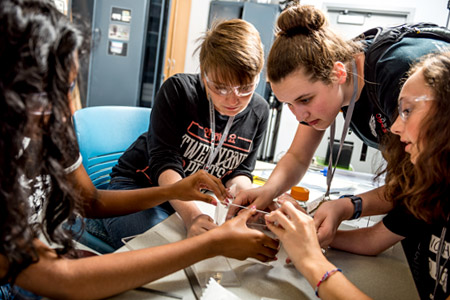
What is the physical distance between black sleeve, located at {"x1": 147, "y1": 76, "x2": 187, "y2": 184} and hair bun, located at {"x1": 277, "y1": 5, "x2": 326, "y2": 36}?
518 mm

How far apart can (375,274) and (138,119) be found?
1.35 metres

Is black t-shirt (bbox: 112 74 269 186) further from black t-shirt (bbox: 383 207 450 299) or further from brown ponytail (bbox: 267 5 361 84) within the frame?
black t-shirt (bbox: 383 207 450 299)

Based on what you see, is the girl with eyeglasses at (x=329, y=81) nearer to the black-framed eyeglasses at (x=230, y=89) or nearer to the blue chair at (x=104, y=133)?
the black-framed eyeglasses at (x=230, y=89)

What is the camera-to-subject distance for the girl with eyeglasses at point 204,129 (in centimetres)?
128

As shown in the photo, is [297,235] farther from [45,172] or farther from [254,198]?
[45,172]

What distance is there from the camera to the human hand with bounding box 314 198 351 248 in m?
1.02

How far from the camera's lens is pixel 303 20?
117cm

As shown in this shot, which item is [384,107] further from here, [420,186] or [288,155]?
[288,155]

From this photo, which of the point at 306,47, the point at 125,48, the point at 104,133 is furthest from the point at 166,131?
the point at 125,48

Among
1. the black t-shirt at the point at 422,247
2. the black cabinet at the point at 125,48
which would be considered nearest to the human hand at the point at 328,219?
the black t-shirt at the point at 422,247

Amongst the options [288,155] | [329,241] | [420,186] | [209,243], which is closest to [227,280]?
[209,243]

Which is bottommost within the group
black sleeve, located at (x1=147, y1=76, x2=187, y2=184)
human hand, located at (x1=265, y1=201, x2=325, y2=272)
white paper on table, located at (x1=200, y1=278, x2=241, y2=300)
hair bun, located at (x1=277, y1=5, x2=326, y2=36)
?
white paper on table, located at (x1=200, y1=278, x2=241, y2=300)

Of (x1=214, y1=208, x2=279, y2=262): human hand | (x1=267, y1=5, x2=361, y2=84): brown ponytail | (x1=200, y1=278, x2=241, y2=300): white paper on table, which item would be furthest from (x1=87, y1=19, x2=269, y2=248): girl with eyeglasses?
(x1=200, y1=278, x2=241, y2=300): white paper on table

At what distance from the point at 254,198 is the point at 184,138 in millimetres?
414
